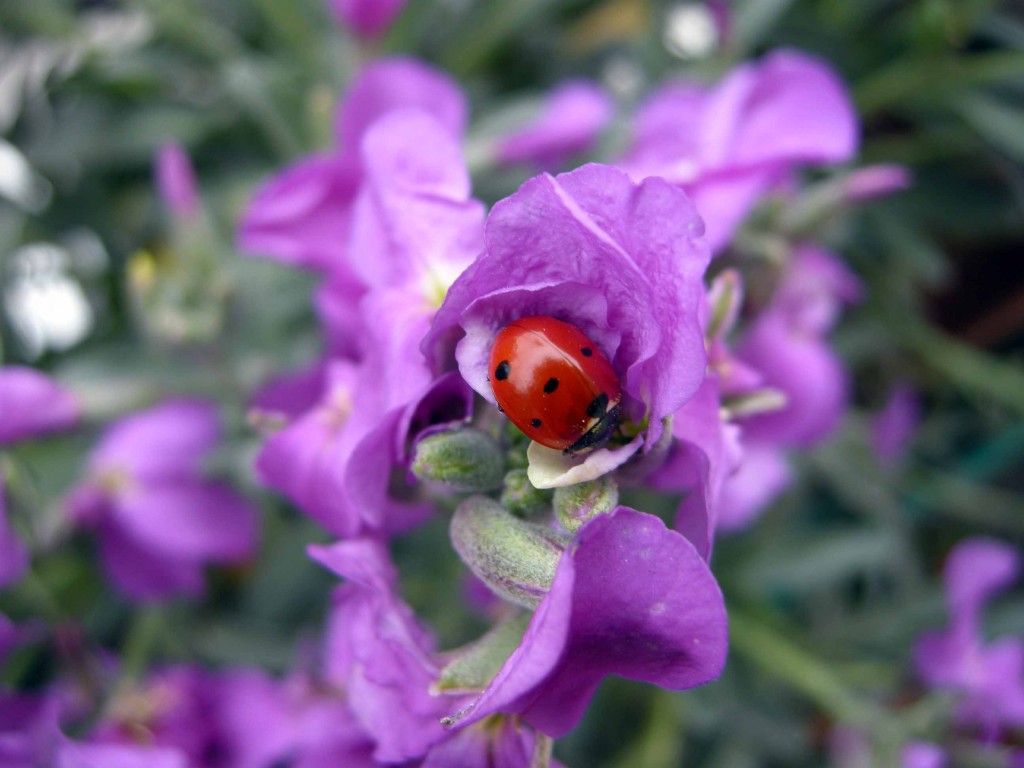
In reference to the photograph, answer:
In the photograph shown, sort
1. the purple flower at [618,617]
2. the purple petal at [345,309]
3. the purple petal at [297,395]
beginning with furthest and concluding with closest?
1. the purple petal at [297,395]
2. the purple petal at [345,309]
3. the purple flower at [618,617]

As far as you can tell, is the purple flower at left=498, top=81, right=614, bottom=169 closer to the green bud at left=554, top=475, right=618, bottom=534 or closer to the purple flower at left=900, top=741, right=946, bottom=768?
the green bud at left=554, top=475, right=618, bottom=534

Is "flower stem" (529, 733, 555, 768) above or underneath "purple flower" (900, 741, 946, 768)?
above

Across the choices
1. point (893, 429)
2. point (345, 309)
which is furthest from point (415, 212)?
point (893, 429)

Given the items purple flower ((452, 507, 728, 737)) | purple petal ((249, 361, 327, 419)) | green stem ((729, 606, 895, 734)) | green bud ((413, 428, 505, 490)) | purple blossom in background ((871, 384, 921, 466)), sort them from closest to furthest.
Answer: purple flower ((452, 507, 728, 737)), green bud ((413, 428, 505, 490)), purple petal ((249, 361, 327, 419)), green stem ((729, 606, 895, 734)), purple blossom in background ((871, 384, 921, 466))

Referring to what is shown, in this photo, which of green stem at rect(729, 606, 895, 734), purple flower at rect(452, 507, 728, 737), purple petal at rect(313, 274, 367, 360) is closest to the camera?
purple flower at rect(452, 507, 728, 737)

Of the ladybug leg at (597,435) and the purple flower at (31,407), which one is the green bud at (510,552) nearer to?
the ladybug leg at (597,435)

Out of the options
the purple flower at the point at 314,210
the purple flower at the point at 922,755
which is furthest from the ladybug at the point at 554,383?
the purple flower at the point at 922,755

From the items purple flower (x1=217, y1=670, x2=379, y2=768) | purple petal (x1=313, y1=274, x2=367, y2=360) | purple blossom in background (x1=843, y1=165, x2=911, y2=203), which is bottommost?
purple flower (x1=217, y1=670, x2=379, y2=768)

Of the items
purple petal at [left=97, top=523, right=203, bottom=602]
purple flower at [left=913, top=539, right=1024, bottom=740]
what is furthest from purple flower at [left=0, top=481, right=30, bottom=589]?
purple flower at [left=913, top=539, right=1024, bottom=740]
